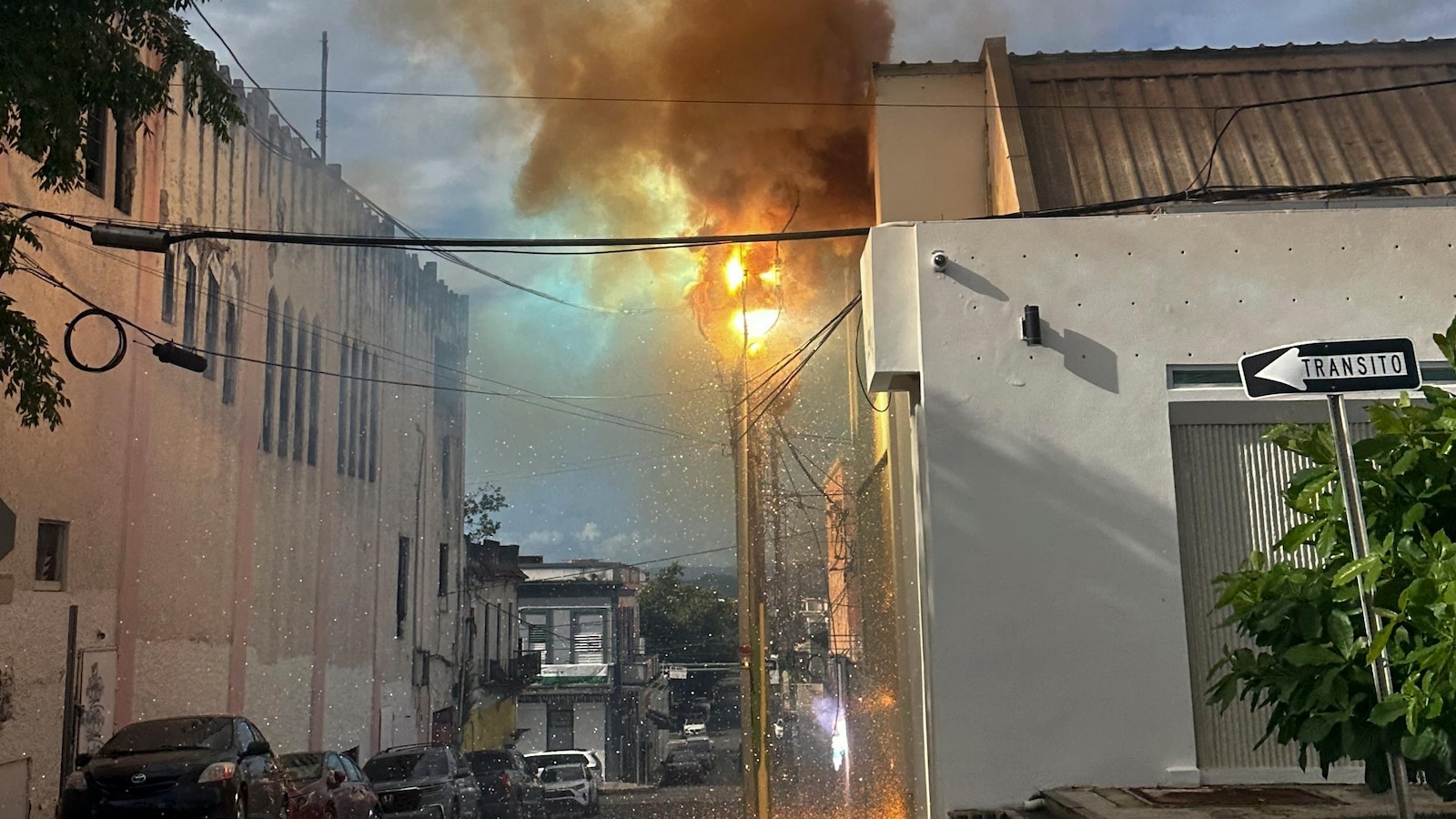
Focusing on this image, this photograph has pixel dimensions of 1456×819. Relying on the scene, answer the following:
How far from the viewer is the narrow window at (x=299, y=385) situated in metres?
26.6

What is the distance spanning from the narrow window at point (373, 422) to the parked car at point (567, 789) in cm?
865

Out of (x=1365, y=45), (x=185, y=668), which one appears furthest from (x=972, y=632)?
(x=185, y=668)

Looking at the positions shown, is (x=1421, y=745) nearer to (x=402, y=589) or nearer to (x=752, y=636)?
(x=752, y=636)

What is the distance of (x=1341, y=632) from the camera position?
4758mm

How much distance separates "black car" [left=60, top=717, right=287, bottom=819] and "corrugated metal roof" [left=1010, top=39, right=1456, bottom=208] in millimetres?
9523

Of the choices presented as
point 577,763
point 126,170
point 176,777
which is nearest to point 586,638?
point 577,763

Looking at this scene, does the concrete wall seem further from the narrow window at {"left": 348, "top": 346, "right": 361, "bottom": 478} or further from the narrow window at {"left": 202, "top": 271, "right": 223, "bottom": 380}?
the narrow window at {"left": 348, "top": 346, "right": 361, "bottom": 478}

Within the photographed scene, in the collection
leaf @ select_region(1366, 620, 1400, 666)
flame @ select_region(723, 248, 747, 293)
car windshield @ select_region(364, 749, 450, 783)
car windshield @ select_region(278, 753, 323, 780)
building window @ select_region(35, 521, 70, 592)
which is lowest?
car windshield @ select_region(364, 749, 450, 783)

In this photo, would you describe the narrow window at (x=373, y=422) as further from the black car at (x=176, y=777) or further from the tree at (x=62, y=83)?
the tree at (x=62, y=83)

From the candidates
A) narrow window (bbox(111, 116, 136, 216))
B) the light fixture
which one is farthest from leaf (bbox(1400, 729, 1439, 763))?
narrow window (bbox(111, 116, 136, 216))

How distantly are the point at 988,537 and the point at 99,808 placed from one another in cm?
836

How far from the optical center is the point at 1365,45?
14.6 m

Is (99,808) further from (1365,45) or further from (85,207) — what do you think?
(1365,45)

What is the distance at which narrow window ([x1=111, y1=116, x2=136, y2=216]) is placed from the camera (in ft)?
62.3
